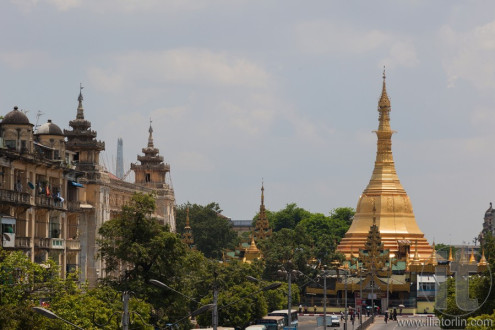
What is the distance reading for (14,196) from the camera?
8381 cm

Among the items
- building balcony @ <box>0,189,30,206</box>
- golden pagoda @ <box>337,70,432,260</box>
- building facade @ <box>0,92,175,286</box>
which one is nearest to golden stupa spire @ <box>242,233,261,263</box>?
golden pagoda @ <box>337,70,432,260</box>

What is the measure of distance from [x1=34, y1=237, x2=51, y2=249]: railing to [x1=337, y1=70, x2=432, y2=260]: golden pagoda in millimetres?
94189

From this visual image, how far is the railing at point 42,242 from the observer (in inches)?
3479

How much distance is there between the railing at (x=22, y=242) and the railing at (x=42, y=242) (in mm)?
1884

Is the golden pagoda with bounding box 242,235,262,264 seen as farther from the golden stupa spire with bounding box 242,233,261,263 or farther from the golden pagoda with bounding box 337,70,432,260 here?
the golden pagoda with bounding box 337,70,432,260

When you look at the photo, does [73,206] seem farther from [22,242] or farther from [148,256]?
[148,256]

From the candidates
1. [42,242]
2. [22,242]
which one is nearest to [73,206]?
[42,242]

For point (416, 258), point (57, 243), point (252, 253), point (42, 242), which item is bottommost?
point (416, 258)

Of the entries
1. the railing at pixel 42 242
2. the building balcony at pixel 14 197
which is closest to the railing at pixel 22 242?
the railing at pixel 42 242

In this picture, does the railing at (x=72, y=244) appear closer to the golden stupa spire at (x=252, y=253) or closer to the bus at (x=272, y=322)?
the bus at (x=272, y=322)

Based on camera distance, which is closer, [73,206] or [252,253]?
[73,206]

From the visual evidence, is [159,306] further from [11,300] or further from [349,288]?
[349,288]

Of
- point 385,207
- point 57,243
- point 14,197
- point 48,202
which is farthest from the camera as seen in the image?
point 385,207

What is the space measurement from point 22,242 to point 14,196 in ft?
10.3
